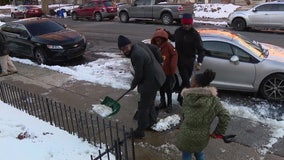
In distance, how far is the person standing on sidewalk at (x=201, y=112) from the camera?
3746 millimetres

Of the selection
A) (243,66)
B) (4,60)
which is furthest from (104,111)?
(4,60)

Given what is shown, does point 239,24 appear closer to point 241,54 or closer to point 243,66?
point 241,54

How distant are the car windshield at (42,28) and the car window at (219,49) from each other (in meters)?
6.93

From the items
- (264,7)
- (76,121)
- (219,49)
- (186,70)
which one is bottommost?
(76,121)

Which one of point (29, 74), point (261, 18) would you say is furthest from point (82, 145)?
point (261, 18)

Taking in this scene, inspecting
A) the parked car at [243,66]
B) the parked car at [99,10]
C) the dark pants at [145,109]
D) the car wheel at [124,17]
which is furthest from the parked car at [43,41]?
the parked car at [99,10]

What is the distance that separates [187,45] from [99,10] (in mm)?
20590

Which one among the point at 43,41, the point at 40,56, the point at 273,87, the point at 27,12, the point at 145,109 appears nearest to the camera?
the point at 145,109

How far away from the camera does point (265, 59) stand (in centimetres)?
720

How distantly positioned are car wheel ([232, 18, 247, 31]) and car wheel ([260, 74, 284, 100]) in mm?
11226

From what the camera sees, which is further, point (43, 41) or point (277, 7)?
point (277, 7)

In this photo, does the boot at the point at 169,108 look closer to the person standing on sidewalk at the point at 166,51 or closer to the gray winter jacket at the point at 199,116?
the person standing on sidewalk at the point at 166,51

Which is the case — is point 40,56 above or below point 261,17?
below

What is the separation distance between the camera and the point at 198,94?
375 cm
